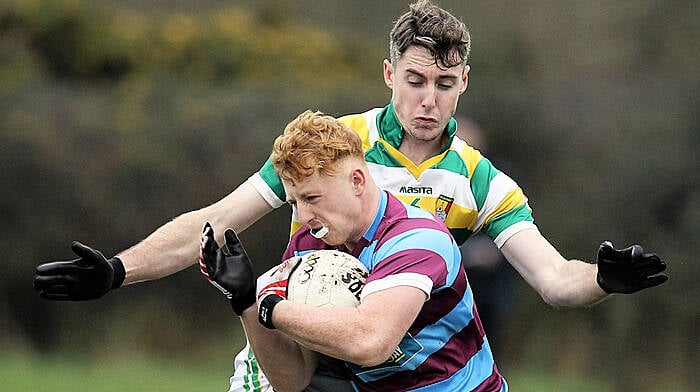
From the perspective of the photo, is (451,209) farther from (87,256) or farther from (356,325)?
(87,256)

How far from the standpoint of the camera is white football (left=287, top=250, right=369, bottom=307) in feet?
12.5

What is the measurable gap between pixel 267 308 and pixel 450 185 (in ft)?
3.58

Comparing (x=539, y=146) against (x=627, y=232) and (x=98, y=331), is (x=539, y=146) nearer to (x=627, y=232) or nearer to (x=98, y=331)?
(x=627, y=232)

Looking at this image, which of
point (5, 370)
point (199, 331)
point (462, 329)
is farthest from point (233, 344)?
point (462, 329)

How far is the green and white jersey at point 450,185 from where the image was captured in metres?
4.57

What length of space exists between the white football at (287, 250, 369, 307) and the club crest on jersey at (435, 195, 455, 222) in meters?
0.68

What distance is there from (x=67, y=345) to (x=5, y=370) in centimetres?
58

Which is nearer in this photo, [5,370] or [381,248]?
[381,248]

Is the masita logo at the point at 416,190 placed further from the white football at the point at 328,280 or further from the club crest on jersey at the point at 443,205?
the white football at the point at 328,280

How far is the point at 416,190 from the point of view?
15.0 feet

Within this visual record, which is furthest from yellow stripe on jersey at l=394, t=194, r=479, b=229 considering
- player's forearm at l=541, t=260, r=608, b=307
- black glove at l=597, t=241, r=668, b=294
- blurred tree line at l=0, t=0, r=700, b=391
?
blurred tree line at l=0, t=0, r=700, b=391

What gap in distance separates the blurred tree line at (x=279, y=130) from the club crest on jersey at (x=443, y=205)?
4708 millimetres

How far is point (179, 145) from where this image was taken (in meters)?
10.0

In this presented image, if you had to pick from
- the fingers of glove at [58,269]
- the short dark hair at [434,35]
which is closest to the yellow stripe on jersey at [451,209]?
the short dark hair at [434,35]
